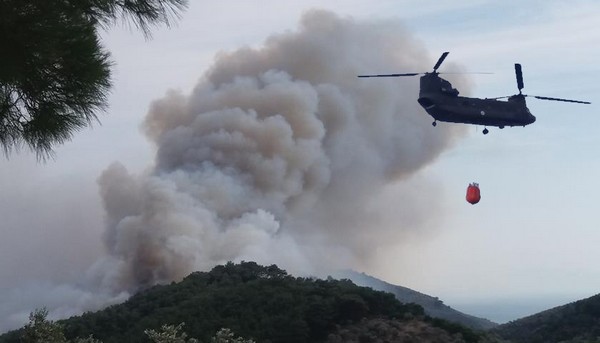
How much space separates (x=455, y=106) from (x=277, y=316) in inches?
469

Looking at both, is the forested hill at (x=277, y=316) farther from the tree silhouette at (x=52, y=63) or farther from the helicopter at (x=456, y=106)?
the tree silhouette at (x=52, y=63)

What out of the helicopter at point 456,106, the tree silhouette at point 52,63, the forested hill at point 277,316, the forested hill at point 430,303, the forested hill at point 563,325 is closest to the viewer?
the tree silhouette at point 52,63

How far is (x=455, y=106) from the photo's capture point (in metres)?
33.8

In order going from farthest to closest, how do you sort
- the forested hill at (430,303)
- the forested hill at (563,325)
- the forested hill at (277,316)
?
the forested hill at (430,303) < the forested hill at (563,325) < the forested hill at (277,316)

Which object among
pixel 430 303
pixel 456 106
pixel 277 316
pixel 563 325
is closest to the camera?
pixel 456 106

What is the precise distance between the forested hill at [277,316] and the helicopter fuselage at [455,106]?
9.03m

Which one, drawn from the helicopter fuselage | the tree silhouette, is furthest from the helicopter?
the tree silhouette

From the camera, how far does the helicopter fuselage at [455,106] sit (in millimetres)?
33812

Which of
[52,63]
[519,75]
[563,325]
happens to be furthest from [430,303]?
[52,63]

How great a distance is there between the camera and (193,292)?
44.4 meters

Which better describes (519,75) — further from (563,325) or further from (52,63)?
(52,63)

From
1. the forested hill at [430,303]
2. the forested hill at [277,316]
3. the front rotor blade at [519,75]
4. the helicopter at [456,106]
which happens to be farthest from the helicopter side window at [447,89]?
the forested hill at [430,303]

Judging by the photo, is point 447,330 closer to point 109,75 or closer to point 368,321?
point 368,321

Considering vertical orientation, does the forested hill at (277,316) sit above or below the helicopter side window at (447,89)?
below
